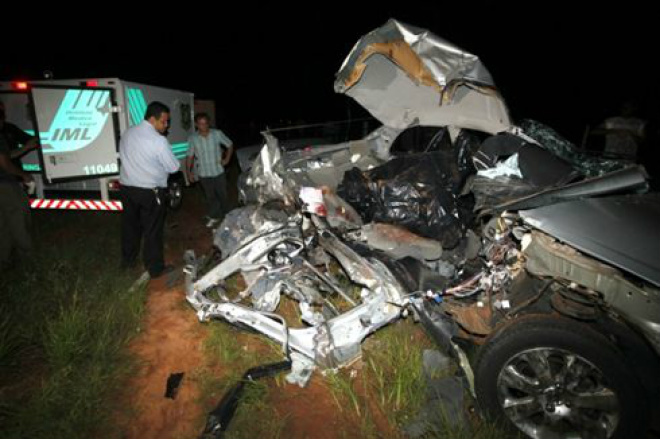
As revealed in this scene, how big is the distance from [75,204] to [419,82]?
15.9 ft

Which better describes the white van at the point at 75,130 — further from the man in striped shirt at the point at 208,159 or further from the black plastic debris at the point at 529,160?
the black plastic debris at the point at 529,160

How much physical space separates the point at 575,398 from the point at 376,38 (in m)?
3.23

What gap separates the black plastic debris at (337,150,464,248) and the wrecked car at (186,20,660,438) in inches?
0.5

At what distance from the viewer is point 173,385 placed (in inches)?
109

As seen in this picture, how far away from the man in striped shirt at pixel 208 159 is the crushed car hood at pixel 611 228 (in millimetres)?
4759

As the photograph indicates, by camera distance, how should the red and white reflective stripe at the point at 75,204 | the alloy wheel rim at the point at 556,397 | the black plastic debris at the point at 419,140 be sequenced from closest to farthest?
1. the alloy wheel rim at the point at 556,397
2. the black plastic debris at the point at 419,140
3. the red and white reflective stripe at the point at 75,204

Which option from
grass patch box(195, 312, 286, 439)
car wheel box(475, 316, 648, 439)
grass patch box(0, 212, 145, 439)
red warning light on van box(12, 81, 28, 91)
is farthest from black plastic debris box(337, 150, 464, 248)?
red warning light on van box(12, 81, 28, 91)

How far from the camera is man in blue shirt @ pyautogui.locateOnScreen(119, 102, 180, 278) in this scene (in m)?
3.89

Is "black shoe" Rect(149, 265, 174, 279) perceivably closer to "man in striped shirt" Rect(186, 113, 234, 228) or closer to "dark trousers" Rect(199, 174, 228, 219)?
"man in striped shirt" Rect(186, 113, 234, 228)

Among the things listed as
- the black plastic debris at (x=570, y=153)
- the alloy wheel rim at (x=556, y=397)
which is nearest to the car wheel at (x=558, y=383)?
the alloy wheel rim at (x=556, y=397)

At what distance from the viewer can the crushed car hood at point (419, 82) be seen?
340cm

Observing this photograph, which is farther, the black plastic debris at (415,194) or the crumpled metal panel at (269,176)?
the crumpled metal panel at (269,176)

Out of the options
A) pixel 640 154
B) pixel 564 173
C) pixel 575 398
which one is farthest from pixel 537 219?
pixel 640 154

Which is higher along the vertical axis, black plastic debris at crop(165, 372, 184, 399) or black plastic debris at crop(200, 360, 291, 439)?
black plastic debris at crop(200, 360, 291, 439)
